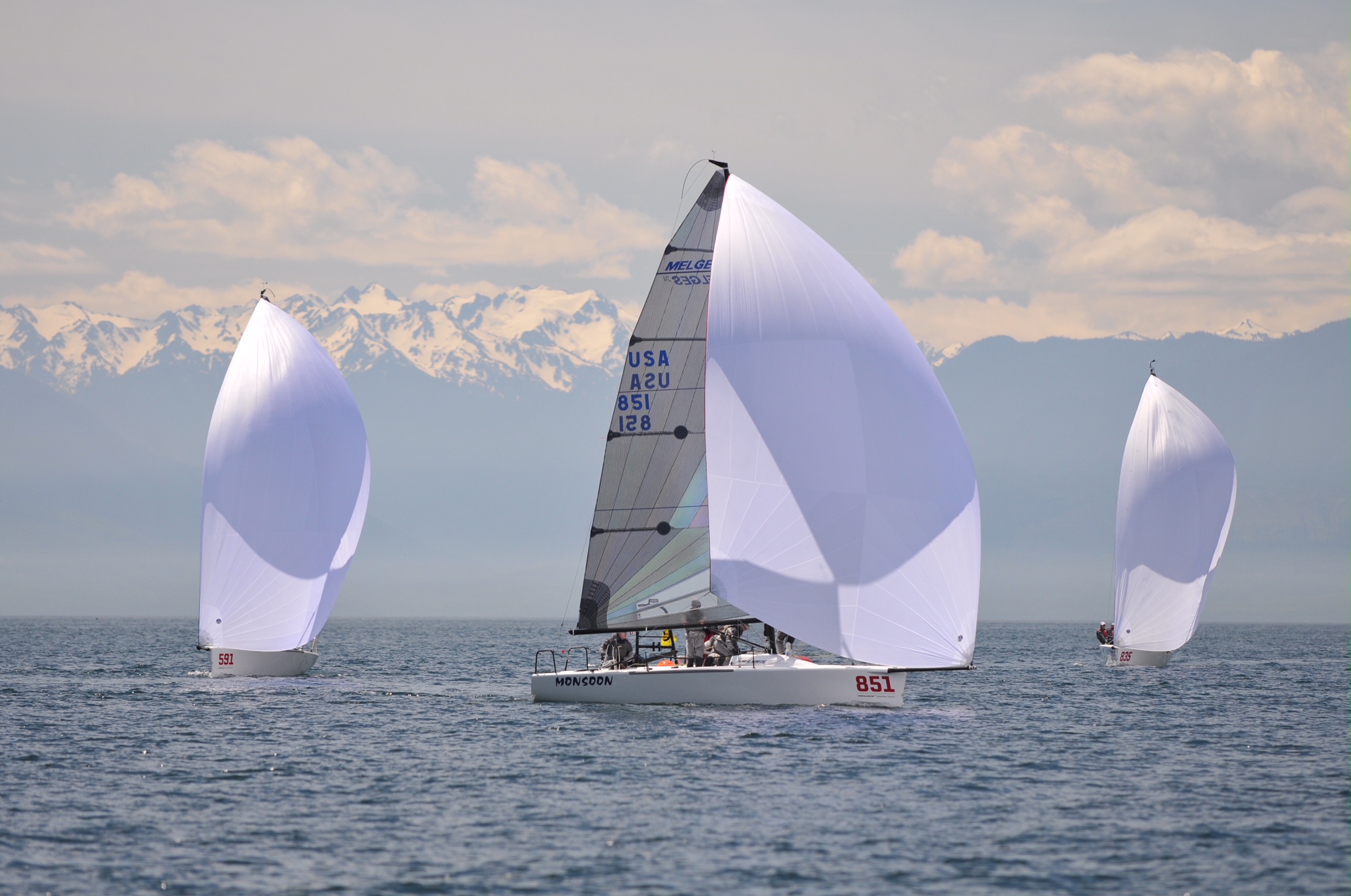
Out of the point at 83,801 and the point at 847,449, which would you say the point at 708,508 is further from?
the point at 83,801

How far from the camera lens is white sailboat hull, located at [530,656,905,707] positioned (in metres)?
36.2

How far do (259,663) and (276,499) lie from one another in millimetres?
5800

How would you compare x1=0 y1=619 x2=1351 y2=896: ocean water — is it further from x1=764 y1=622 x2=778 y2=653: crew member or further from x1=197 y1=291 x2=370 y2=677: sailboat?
x1=197 y1=291 x2=370 y2=677: sailboat

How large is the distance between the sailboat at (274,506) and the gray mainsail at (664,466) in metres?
15.2

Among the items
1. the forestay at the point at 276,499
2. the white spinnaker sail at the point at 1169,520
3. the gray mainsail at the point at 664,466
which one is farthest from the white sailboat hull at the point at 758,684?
the white spinnaker sail at the point at 1169,520

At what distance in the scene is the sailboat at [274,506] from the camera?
5116 centimetres

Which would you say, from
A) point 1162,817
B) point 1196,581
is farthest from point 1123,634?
point 1162,817

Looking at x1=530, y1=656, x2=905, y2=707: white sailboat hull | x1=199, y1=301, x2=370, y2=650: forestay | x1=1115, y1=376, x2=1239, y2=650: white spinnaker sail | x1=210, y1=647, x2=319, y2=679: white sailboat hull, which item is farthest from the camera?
x1=1115, y1=376, x2=1239, y2=650: white spinnaker sail

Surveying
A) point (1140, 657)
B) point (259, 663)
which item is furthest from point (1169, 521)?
point (259, 663)

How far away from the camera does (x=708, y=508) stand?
3816cm

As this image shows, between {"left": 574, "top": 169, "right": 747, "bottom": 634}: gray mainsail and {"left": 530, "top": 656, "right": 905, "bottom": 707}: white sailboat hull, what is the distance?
6.07 ft

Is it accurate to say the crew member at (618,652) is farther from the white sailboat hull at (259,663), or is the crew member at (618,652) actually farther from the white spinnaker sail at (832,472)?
the white sailboat hull at (259,663)

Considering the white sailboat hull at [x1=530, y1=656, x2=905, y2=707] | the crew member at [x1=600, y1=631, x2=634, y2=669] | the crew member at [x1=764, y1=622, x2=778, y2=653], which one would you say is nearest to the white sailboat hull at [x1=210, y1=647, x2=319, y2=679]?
the crew member at [x1=600, y1=631, x2=634, y2=669]

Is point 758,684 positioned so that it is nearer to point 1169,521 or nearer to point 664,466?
point 664,466
